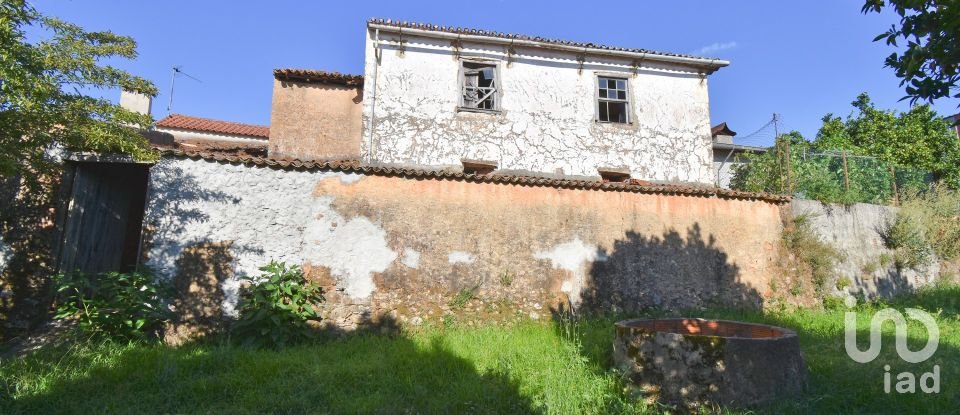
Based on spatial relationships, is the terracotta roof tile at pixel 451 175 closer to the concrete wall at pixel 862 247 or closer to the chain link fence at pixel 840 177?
the concrete wall at pixel 862 247

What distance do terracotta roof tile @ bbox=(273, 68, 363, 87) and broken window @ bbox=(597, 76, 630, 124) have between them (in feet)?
21.5

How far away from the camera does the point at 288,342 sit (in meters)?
7.19

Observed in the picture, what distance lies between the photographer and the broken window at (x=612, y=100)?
45.0ft

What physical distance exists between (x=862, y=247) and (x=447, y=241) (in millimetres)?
9278

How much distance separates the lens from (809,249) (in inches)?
403

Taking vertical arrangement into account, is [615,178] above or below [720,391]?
above

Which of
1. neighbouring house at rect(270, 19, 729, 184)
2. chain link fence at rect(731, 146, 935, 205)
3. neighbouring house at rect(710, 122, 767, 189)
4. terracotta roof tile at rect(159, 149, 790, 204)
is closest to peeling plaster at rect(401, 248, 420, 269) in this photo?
terracotta roof tile at rect(159, 149, 790, 204)

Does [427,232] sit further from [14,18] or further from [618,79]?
[618,79]

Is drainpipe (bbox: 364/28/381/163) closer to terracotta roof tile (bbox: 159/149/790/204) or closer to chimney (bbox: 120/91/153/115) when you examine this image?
terracotta roof tile (bbox: 159/149/790/204)

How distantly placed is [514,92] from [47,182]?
32.5 feet

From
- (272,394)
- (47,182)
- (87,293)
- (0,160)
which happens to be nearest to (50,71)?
(0,160)

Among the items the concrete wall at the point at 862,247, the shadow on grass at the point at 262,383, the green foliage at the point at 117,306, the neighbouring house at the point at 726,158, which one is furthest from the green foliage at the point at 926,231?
the green foliage at the point at 117,306

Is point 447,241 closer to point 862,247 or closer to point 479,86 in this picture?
point 479,86

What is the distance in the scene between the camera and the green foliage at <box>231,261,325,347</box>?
7055mm
